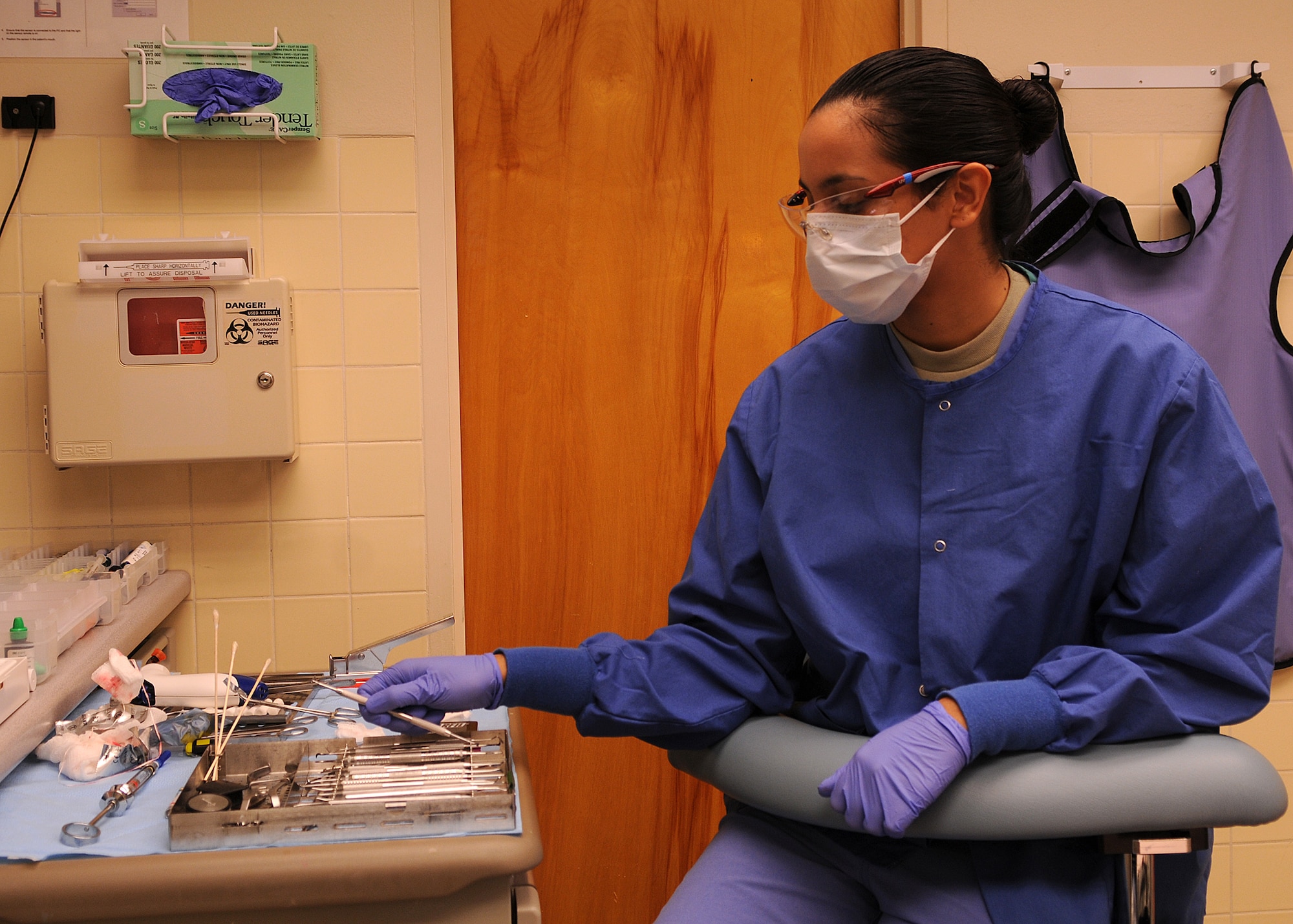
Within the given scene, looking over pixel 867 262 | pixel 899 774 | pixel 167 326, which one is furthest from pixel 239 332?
pixel 899 774

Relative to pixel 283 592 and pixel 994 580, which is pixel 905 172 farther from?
pixel 283 592

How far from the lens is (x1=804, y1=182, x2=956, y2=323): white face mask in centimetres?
125

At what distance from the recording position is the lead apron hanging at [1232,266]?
6.85ft

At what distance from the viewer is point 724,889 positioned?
1217 millimetres

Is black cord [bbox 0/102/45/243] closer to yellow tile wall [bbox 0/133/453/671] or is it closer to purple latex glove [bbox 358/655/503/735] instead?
yellow tile wall [bbox 0/133/453/671]

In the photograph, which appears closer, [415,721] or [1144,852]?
[1144,852]

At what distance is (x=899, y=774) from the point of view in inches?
41.1

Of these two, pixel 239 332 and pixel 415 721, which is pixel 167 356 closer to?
pixel 239 332

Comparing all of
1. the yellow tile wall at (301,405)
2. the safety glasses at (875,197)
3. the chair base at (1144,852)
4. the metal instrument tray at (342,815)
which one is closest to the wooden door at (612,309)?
the yellow tile wall at (301,405)

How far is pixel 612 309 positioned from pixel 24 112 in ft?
4.03

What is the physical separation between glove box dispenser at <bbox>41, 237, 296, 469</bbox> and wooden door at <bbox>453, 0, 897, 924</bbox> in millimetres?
419

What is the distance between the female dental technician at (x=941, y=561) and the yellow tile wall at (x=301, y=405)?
0.85 metres

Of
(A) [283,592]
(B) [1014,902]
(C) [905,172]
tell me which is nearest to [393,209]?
(A) [283,592]

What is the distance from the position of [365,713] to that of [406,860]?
9.8 inches
